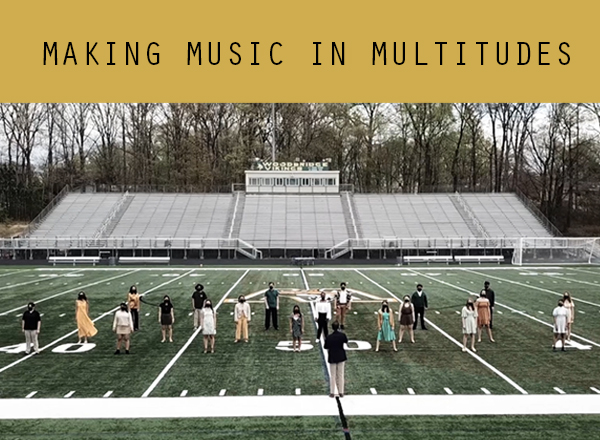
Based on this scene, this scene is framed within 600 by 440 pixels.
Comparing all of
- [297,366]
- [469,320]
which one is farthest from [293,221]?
[297,366]

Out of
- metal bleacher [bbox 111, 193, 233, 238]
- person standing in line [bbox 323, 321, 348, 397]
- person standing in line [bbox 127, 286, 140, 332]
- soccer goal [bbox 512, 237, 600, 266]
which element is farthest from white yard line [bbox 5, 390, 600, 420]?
metal bleacher [bbox 111, 193, 233, 238]

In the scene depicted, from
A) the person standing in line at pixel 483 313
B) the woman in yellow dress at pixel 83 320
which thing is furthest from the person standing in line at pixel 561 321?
the woman in yellow dress at pixel 83 320

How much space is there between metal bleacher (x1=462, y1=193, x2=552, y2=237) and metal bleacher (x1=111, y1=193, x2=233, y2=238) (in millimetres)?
25062

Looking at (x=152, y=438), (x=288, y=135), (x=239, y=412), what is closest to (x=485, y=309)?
(x=239, y=412)

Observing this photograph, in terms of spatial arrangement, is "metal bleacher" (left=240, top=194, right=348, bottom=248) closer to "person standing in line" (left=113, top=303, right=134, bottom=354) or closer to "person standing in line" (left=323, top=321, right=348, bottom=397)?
"person standing in line" (left=113, top=303, right=134, bottom=354)

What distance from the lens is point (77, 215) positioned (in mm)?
59031

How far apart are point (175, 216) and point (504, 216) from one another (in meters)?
32.3

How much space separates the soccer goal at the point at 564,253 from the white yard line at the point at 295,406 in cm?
3664

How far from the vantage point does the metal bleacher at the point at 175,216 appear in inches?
2176

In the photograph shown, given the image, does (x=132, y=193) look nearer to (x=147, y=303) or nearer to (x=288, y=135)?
(x=288, y=135)

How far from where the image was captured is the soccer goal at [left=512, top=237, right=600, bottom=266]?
151 ft

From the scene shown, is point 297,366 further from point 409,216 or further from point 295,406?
point 409,216

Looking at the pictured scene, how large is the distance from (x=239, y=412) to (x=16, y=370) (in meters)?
6.16

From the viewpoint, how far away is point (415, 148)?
76750 mm
